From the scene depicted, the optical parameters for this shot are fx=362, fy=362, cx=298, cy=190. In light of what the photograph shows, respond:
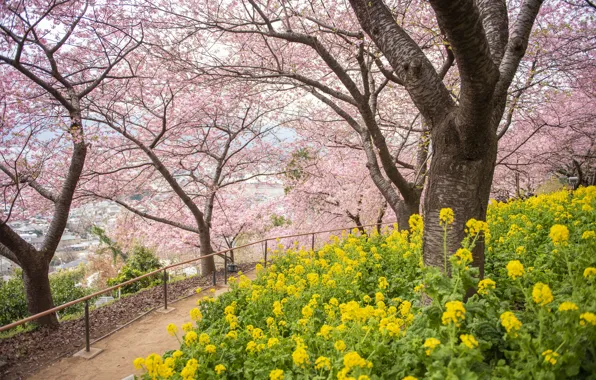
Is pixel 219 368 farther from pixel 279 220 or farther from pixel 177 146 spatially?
pixel 279 220

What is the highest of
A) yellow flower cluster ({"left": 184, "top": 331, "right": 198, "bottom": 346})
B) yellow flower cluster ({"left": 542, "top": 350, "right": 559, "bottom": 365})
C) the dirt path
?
yellow flower cluster ({"left": 542, "top": 350, "right": 559, "bottom": 365})

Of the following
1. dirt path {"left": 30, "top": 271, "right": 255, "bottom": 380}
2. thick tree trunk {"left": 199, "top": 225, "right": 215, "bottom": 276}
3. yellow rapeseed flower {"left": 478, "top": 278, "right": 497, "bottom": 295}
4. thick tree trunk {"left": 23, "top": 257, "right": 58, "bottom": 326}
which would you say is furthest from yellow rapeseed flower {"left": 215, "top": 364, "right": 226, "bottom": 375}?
thick tree trunk {"left": 199, "top": 225, "right": 215, "bottom": 276}

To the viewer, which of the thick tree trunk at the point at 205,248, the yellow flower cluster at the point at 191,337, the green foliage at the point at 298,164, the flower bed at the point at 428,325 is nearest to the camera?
the flower bed at the point at 428,325

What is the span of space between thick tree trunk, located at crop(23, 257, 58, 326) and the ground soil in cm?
43

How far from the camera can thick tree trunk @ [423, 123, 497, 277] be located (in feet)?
11.6

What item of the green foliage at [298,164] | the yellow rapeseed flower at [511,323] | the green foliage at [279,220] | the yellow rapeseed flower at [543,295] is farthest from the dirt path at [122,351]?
the green foliage at [279,220]

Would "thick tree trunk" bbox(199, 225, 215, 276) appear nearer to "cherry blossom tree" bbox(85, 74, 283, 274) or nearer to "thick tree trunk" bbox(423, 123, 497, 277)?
"cherry blossom tree" bbox(85, 74, 283, 274)

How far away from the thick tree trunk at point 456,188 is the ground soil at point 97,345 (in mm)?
5065

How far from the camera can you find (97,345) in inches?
263

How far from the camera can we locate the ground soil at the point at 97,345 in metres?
5.89

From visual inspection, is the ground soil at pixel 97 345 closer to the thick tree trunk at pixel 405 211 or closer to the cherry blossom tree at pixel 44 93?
the cherry blossom tree at pixel 44 93

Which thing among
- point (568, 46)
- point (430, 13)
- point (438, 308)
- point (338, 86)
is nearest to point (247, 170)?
point (338, 86)

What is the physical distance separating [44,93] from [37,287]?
4.57 metres

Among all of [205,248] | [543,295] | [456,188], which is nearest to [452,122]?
[456,188]
